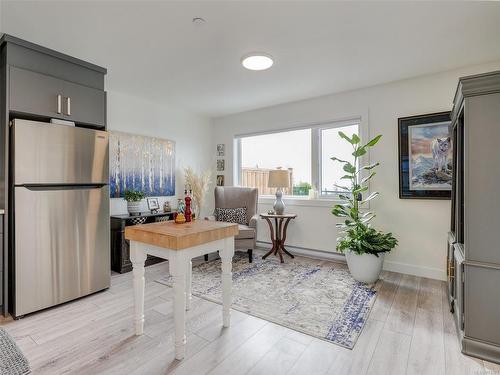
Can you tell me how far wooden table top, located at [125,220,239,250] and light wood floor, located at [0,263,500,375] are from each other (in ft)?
2.42

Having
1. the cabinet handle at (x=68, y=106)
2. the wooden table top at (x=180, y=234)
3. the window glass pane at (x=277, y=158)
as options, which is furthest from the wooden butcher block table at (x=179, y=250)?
the window glass pane at (x=277, y=158)

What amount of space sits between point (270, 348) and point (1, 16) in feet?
10.4

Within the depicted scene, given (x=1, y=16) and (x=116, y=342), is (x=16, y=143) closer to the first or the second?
(x=1, y=16)

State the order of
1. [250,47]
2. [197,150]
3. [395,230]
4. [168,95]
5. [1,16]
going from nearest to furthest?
[1,16]
[250,47]
[395,230]
[168,95]
[197,150]

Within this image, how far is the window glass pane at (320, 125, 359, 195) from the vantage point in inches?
154

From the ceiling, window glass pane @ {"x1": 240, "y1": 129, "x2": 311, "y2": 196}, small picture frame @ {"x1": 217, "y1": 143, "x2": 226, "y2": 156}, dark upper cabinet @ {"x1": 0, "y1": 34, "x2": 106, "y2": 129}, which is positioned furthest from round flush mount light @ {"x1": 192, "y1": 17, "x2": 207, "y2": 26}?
small picture frame @ {"x1": 217, "y1": 143, "x2": 226, "y2": 156}

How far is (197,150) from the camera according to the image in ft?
16.3

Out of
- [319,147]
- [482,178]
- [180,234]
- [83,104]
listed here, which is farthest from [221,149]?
[482,178]

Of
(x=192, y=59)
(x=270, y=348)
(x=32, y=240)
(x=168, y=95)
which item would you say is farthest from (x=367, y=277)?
(x=168, y=95)

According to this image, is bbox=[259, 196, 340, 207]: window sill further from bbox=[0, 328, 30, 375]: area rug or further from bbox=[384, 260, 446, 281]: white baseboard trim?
bbox=[0, 328, 30, 375]: area rug

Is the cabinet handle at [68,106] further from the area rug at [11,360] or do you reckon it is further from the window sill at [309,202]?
the window sill at [309,202]

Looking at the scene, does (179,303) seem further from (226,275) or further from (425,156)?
(425,156)

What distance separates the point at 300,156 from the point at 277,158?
43cm

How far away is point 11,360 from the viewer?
5.16ft
